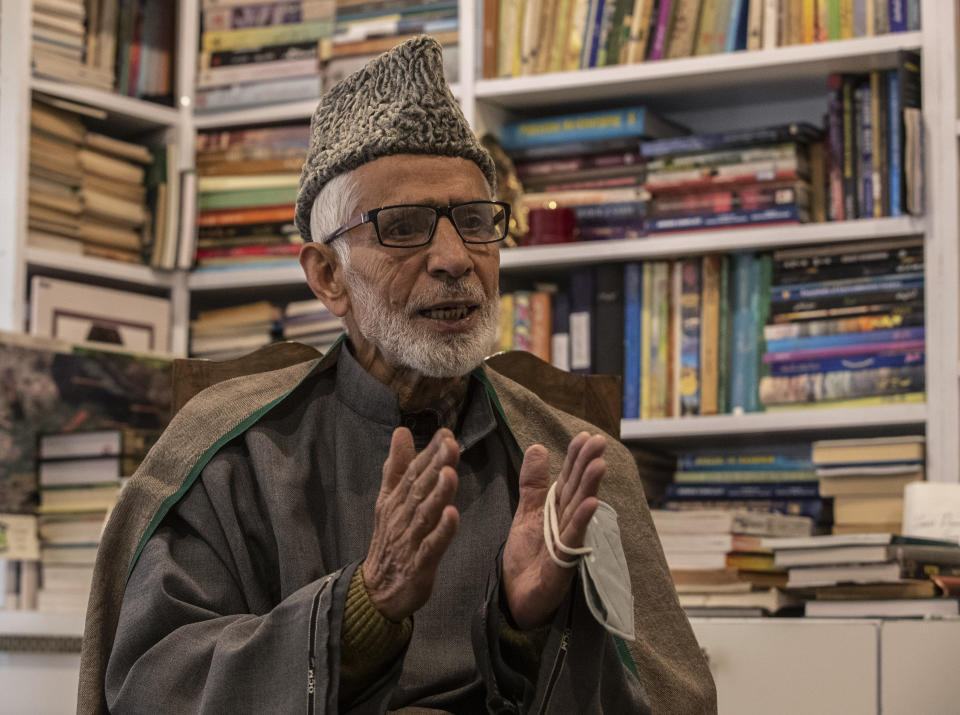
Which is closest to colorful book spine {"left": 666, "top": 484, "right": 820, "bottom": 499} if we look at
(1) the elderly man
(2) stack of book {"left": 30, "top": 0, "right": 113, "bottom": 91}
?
(1) the elderly man

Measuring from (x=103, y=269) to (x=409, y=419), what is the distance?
67.1 inches

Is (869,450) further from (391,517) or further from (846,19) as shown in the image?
(391,517)

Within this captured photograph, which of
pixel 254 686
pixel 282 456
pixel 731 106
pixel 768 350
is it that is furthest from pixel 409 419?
pixel 731 106

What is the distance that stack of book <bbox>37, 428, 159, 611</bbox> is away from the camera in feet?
9.76

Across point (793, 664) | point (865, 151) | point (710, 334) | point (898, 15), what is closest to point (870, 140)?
point (865, 151)

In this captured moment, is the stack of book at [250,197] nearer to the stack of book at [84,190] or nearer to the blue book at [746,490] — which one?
the stack of book at [84,190]

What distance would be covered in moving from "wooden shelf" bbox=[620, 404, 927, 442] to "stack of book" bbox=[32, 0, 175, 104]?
4.87 ft

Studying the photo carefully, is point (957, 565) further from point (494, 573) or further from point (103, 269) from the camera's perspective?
point (103, 269)

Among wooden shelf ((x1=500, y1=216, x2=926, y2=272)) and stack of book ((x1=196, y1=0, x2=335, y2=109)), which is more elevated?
stack of book ((x1=196, y1=0, x2=335, y2=109))

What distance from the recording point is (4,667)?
3.00 metres

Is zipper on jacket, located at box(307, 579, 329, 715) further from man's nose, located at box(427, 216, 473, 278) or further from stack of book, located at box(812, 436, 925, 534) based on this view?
stack of book, located at box(812, 436, 925, 534)

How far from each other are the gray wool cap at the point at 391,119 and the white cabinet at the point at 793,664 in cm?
107

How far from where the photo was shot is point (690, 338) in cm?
320

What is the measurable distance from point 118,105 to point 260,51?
1.23 feet
